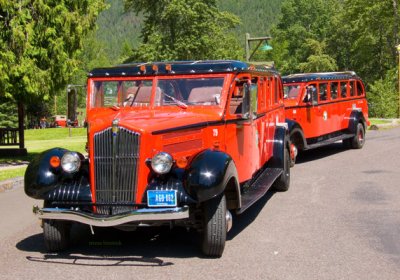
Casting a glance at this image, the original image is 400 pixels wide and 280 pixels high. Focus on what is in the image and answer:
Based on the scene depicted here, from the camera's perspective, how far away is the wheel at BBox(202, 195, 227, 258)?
6230 mm

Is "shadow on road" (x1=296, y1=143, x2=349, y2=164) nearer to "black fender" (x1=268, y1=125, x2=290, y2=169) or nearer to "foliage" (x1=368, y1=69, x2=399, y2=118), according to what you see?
"black fender" (x1=268, y1=125, x2=290, y2=169)

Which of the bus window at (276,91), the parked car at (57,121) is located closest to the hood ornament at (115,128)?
the bus window at (276,91)

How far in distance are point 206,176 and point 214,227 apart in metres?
0.61

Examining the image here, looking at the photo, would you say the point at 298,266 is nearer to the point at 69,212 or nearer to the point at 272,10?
the point at 69,212

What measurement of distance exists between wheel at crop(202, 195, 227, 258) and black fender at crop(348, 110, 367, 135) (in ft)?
37.8

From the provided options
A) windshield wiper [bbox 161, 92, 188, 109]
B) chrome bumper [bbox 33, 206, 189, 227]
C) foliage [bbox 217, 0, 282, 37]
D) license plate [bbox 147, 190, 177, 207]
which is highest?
foliage [bbox 217, 0, 282, 37]

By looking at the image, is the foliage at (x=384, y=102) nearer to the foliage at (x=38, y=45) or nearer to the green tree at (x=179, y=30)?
the green tree at (x=179, y=30)

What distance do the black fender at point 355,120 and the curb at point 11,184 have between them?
9.48 metres

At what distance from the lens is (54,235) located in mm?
6617

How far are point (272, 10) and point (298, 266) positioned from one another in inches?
6678

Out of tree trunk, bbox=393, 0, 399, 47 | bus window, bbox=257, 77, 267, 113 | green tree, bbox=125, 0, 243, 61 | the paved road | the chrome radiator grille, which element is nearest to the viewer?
the paved road

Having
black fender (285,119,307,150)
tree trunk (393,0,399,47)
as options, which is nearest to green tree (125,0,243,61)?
tree trunk (393,0,399,47)

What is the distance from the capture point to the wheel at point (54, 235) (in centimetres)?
662

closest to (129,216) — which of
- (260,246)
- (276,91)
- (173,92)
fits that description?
(260,246)
